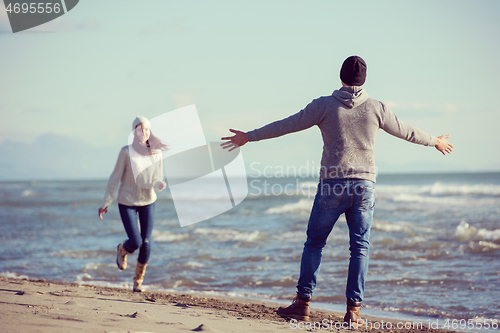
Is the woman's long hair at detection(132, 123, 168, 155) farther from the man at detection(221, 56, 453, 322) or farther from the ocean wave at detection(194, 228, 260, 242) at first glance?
the ocean wave at detection(194, 228, 260, 242)

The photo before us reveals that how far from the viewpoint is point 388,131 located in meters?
3.23

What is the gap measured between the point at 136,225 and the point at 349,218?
7.84 ft

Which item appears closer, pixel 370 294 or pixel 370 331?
pixel 370 331

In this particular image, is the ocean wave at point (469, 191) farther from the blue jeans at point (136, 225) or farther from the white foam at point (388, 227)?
the blue jeans at point (136, 225)

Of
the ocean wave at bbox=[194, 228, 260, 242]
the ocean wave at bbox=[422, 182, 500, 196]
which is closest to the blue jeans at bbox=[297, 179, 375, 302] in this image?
the ocean wave at bbox=[194, 228, 260, 242]

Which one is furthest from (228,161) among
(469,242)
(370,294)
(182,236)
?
(469,242)

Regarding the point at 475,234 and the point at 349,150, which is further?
the point at 475,234

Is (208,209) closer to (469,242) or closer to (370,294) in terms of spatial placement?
(469,242)

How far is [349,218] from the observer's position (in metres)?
3.24

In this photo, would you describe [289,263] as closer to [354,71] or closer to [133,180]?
[133,180]

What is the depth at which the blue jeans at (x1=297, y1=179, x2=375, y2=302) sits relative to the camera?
315 centimetres

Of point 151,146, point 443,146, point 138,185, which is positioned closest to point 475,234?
point 443,146

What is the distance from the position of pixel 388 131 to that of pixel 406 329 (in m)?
1.67

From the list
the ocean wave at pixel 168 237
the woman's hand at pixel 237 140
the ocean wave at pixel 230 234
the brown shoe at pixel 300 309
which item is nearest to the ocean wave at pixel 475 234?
the ocean wave at pixel 230 234
